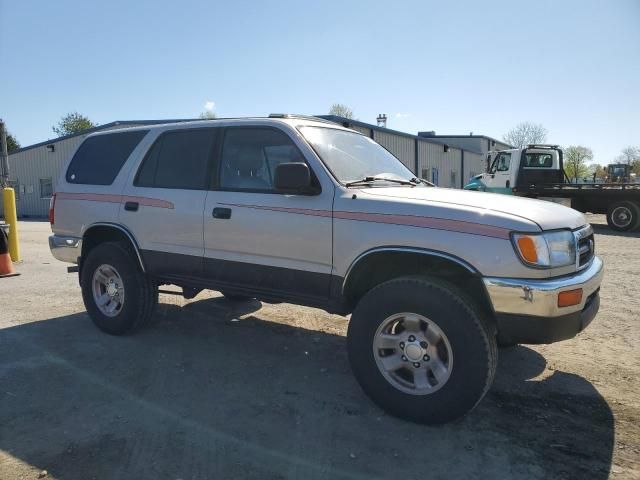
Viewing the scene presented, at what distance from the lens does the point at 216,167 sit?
172 inches

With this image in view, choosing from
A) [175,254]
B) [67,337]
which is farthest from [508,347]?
[67,337]

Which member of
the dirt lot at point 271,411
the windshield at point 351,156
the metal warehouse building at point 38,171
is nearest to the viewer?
the dirt lot at point 271,411

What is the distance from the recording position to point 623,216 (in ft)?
51.1

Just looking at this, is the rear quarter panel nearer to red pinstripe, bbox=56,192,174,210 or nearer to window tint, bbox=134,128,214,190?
red pinstripe, bbox=56,192,174,210

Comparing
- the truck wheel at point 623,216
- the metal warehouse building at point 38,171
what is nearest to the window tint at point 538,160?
the truck wheel at point 623,216

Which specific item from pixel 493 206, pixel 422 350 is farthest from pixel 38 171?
pixel 493 206

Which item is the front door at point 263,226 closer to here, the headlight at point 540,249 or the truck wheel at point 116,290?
the truck wheel at point 116,290

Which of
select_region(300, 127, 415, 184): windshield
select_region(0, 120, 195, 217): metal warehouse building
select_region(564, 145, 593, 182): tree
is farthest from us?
select_region(564, 145, 593, 182): tree

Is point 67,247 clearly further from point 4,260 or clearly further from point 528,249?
point 528,249

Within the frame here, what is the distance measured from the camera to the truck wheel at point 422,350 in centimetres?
308

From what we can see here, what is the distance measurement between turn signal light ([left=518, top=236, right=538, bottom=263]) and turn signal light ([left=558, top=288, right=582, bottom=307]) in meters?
0.27

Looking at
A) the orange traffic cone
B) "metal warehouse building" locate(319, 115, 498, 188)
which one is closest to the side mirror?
the orange traffic cone

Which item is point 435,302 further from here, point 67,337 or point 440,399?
point 67,337

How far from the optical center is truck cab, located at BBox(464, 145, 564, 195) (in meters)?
17.4
